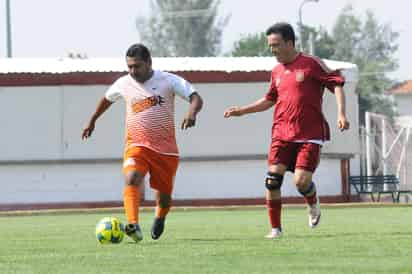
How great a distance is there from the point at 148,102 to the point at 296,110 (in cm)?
157

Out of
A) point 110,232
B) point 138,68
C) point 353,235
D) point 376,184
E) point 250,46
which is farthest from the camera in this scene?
point 250,46

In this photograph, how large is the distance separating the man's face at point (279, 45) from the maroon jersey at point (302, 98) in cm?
18

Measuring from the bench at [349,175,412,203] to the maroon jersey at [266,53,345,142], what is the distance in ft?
93.1

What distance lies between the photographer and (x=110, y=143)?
39.6m

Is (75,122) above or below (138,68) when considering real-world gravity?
below

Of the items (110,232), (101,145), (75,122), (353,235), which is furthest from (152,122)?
(101,145)

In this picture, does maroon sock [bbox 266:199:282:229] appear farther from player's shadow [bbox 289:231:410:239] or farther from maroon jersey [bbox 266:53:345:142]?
maroon jersey [bbox 266:53:345:142]

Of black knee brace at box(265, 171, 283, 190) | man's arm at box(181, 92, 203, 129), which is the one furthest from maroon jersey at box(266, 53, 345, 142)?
man's arm at box(181, 92, 203, 129)

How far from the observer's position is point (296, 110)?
15398 mm

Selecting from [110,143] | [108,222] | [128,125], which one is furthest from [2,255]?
[110,143]

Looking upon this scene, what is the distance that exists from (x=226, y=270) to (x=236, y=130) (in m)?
29.0

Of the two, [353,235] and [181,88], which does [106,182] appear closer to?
[181,88]

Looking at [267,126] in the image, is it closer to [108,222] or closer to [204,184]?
[204,184]

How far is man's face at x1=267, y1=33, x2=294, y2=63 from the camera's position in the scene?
15.4m
